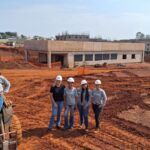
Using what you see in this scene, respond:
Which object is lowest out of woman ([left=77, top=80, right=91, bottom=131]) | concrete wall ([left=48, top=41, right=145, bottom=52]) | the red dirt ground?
the red dirt ground

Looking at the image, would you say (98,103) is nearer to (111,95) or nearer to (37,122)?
(37,122)

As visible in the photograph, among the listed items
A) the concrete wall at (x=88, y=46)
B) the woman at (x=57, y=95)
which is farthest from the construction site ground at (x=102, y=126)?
the concrete wall at (x=88, y=46)

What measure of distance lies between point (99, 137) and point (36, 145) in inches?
78.8

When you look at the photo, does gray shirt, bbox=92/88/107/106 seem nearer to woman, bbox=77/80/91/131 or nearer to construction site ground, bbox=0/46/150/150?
woman, bbox=77/80/91/131

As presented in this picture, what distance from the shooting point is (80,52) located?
40.4m

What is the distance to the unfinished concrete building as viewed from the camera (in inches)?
1487

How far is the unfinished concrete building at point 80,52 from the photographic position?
3778cm

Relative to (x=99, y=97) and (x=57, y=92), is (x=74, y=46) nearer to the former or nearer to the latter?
(x=99, y=97)

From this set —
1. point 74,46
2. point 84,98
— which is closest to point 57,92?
point 84,98

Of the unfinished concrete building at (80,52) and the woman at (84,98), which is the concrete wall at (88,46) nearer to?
the unfinished concrete building at (80,52)

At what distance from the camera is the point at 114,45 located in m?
Result: 44.8

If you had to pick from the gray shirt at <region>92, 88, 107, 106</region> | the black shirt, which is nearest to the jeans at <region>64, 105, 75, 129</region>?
the black shirt

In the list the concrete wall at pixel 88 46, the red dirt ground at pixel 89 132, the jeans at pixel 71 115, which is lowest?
the red dirt ground at pixel 89 132

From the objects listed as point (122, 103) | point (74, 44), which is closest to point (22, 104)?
point (122, 103)
